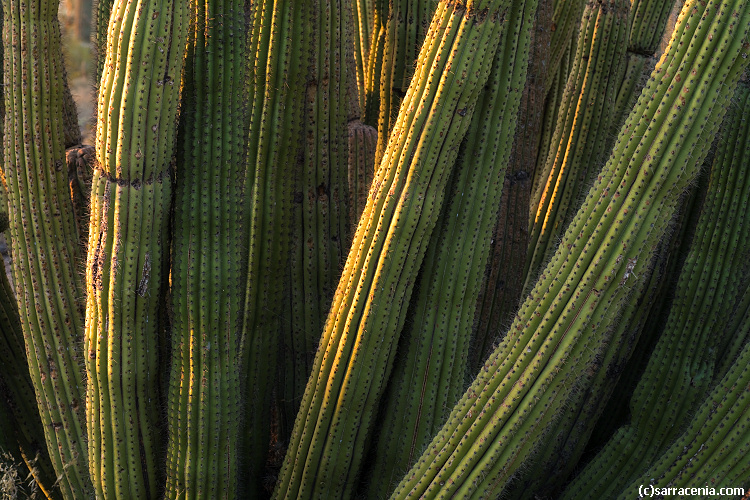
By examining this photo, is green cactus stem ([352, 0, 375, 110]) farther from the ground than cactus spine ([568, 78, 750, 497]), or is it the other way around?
green cactus stem ([352, 0, 375, 110])

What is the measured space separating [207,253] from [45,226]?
924 millimetres

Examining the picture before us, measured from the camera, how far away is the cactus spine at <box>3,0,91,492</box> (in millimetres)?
3365

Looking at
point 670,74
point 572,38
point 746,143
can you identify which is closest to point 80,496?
point 670,74

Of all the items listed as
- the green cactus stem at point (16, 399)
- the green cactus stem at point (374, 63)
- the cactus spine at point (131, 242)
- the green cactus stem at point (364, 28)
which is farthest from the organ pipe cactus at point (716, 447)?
the green cactus stem at point (16, 399)

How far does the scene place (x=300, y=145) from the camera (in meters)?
3.48

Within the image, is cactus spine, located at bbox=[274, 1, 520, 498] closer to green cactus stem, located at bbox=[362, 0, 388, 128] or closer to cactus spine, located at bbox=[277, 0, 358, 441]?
cactus spine, located at bbox=[277, 0, 358, 441]

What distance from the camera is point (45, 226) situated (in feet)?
11.3

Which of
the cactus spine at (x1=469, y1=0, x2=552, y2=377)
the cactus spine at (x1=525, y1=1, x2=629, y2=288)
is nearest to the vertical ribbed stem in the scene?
the cactus spine at (x1=469, y1=0, x2=552, y2=377)

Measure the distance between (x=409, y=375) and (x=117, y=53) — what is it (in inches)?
69.4

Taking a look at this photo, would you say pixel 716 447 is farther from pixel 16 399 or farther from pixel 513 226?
pixel 16 399

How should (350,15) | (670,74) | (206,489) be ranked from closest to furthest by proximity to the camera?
(670,74)
(206,489)
(350,15)

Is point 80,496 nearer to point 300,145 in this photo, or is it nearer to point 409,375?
point 409,375

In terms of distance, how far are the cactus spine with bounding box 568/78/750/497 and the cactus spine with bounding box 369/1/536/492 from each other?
0.83m

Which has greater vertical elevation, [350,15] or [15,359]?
[350,15]
